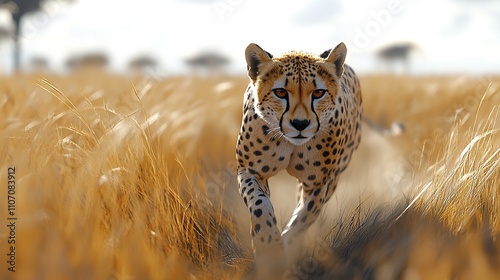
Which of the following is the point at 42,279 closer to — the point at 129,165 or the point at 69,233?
the point at 69,233

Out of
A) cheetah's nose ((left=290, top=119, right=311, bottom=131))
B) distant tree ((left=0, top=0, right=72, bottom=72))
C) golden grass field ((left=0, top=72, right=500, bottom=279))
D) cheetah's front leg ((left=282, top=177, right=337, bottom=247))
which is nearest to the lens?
golden grass field ((left=0, top=72, right=500, bottom=279))

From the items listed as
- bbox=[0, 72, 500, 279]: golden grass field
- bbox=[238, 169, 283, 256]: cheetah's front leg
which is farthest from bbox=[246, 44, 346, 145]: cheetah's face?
bbox=[0, 72, 500, 279]: golden grass field

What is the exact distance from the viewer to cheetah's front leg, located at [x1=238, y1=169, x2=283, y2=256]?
9.86ft

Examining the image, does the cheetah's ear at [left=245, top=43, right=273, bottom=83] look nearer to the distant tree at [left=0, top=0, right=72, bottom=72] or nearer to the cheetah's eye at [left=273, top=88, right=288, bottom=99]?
the cheetah's eye at [left=273, top=88, right=288, bottom=99]

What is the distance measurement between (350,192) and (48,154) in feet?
9.57

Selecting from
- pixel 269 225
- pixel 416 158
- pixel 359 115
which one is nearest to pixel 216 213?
pixel 269 225

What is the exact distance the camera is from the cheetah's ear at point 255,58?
3182 mm

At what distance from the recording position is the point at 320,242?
10.4 feet

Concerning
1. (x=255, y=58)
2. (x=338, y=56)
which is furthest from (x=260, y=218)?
(x=338, y=56)

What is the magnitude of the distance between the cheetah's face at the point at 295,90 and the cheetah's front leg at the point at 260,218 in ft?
0.96

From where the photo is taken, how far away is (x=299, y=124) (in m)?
2.95

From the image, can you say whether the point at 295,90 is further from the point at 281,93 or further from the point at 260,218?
the point at 260,218

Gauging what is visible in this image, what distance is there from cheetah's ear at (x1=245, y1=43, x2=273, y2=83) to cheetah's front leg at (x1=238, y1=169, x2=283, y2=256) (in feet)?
1.72

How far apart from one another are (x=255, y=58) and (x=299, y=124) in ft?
1.54
